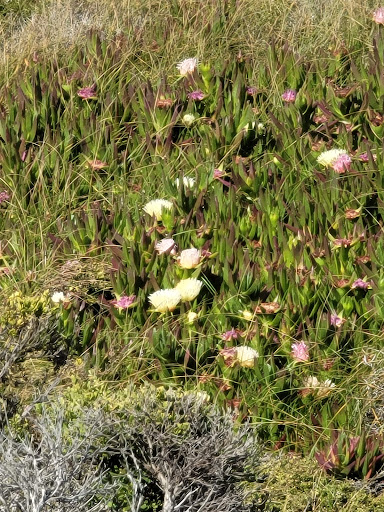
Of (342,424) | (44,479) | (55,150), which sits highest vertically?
(44,479)

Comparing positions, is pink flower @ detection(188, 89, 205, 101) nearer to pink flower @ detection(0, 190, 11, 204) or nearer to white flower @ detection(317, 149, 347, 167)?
white flower @ detection(317, 149, 347, 167)

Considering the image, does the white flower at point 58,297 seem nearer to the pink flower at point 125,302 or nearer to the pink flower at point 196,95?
the pink flower at point 125,302

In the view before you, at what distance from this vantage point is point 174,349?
3.06 metres

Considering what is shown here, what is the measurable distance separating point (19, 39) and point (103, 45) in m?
0.77

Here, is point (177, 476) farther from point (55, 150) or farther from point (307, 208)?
point (55, 150)

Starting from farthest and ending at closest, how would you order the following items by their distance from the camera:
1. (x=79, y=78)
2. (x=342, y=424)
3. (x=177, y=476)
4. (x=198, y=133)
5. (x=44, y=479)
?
(x=79, y=78) < (x=198, y=133) < (x=342, y=424) < (x=177, y=476) < (x=44, y=479)

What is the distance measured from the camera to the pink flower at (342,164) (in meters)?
3.85

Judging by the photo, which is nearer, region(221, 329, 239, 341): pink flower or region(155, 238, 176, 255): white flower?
region(221, 329, 239, 341): pink flower

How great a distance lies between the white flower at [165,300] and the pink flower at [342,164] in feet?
3.42

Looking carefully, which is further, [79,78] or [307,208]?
[79,78]

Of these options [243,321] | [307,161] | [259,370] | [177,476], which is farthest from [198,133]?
[177,476]

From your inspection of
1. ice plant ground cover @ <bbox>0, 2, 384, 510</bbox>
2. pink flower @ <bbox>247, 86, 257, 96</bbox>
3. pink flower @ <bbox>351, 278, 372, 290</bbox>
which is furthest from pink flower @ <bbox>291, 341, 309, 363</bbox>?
pink flower @ <bbox>247, 86, 257, 96</bbox>

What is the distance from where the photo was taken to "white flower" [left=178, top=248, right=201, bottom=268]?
3270 mm

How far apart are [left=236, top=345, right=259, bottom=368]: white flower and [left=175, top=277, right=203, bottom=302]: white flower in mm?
289
